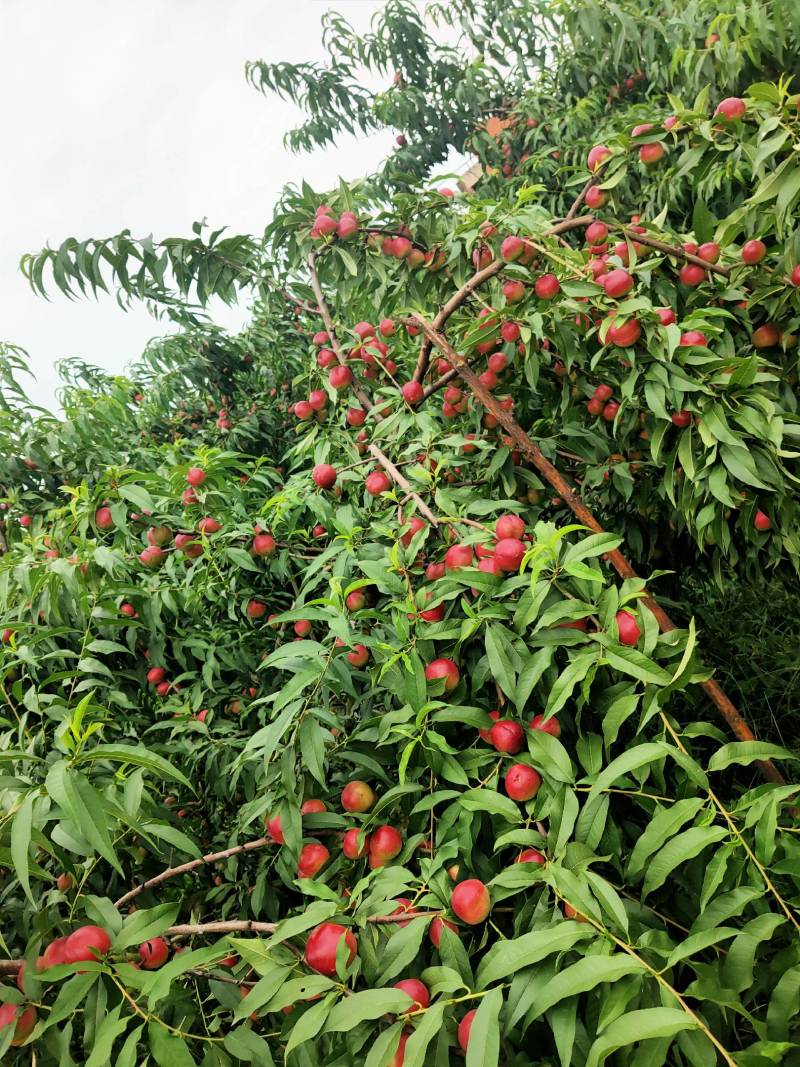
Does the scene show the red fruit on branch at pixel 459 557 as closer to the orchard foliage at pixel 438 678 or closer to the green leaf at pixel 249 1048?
the orchard foliage at pixel 438 678

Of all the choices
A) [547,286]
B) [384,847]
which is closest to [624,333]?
[547,286]

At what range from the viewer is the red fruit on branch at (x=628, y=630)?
0.98 m

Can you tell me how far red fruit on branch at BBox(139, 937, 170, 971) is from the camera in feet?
3.19

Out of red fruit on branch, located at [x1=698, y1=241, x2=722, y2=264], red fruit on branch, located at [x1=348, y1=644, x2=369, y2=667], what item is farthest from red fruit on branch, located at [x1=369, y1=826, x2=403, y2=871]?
red fruit on branch, located at [x1=698, y1=241, x2=722, y2=264]

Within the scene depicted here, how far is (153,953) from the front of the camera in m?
0.98

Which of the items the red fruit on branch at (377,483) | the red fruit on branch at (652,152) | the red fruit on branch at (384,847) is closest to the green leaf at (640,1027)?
the red fruit on branch at (384,847)

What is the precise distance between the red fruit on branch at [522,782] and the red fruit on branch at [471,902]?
0.51 feet

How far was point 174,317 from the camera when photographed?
8.54ft

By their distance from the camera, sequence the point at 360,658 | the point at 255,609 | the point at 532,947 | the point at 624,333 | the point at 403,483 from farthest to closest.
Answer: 1. the point at 255,609
2. the point at 403,483
3. the point at 624,333
4. the point at 360,658
5. the point at 532,947

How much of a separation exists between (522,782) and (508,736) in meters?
0.07

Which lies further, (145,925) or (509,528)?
(509,528)

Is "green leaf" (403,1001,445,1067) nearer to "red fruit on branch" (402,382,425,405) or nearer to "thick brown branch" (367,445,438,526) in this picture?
"thick brown branch" (367,445,438,526)

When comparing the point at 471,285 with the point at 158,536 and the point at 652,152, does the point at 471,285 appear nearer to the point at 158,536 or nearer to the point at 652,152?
the point at 652,152

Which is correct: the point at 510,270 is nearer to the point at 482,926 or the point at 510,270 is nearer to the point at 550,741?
the point at 550,741
